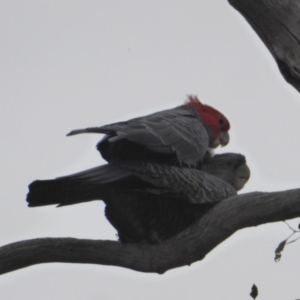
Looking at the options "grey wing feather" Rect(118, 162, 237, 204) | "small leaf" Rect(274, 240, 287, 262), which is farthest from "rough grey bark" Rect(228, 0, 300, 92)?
"grey wing feather" Rect(118, 162, 237, 204)

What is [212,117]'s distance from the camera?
6.67 meters

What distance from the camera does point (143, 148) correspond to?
5250 millimetres

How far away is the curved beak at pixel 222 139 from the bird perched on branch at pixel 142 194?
1026 mm

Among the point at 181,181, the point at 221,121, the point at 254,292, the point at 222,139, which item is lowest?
the point at 254,292

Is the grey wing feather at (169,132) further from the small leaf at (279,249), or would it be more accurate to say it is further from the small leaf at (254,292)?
the small leaf at (254,292)

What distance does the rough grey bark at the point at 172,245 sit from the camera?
4.61 m

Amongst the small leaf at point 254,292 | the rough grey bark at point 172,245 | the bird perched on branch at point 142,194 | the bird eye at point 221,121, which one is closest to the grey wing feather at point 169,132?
the bird perched on branch at point 142,194

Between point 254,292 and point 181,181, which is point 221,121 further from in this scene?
point 254,292

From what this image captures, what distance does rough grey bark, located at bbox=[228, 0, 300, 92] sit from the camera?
4602 millimetres

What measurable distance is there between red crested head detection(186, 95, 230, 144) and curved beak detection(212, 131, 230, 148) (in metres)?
0.03

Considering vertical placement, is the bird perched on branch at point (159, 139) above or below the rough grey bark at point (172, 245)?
above

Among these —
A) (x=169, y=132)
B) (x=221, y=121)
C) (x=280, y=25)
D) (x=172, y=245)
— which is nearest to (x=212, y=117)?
(x=221, y=121)

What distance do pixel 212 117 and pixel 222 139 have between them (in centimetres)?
21

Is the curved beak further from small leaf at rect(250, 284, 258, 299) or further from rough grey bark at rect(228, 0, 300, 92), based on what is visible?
small leaf at rect(250, 284, 258, 299)
